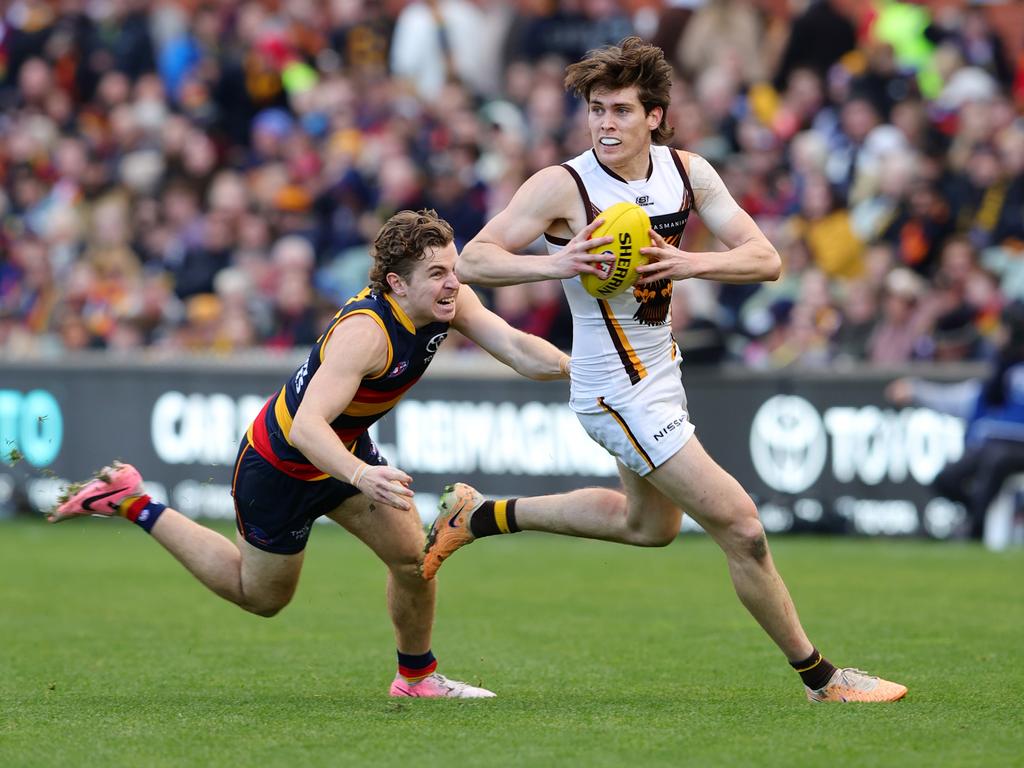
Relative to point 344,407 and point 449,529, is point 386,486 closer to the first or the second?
point 344,407

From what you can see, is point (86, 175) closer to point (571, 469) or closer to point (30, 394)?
point (30, 394)

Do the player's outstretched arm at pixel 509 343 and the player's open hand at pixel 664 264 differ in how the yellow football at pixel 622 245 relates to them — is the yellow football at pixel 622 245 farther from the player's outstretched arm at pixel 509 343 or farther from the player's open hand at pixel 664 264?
the player's outstretched arm at pixel 509 343

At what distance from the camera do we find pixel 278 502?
7215 mm

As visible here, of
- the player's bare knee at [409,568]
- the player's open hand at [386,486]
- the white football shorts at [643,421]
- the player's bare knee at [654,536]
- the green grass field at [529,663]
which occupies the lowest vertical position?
the green grass field at [529,663]

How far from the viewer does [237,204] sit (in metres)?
17.8

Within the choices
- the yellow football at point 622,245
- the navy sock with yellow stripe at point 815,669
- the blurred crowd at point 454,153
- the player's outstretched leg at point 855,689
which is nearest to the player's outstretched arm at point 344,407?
the yellow football at point 622,245

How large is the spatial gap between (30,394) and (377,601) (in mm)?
6562

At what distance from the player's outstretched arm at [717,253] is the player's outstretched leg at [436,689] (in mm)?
1962

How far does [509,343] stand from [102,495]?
6.28 feet

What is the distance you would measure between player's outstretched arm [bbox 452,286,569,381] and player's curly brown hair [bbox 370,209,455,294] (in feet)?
1.36

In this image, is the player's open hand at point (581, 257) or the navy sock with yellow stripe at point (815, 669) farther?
the navy sock with yellow stripe at point (815, 669)

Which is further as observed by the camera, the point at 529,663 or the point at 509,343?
the point at 529,663

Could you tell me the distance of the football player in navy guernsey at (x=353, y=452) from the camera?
22.4 feet

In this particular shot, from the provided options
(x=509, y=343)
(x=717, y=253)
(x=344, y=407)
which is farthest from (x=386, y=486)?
(x=717, y=253)
